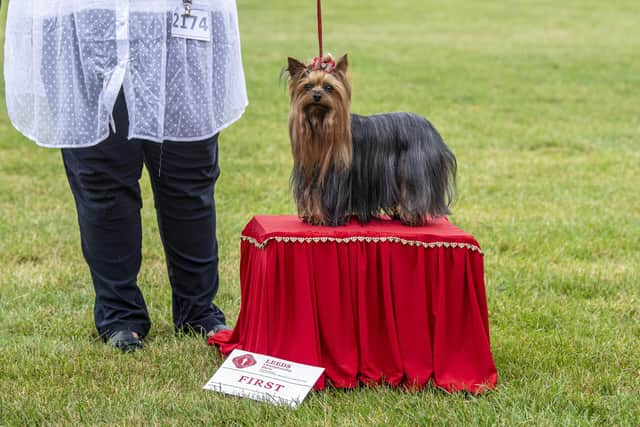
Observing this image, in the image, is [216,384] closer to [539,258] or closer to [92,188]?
[92,188]

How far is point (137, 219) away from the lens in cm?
402

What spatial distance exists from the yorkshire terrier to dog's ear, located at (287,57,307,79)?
1.8 inches

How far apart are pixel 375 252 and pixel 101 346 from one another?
1366 mm

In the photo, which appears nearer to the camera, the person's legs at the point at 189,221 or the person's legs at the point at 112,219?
the person's legs at the point at 112,219

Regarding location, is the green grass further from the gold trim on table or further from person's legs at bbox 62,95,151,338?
the gold trim on table

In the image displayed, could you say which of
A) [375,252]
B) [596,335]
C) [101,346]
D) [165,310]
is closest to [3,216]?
[165,310]

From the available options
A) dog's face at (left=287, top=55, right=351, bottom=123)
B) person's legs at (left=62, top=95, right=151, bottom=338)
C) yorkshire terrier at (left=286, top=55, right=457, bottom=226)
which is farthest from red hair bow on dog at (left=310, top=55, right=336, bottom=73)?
person's legs at (left=62, top=95, right=151, bottom=338)

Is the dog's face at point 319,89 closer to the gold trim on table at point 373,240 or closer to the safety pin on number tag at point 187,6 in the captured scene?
the gold trim on table at point 373,240

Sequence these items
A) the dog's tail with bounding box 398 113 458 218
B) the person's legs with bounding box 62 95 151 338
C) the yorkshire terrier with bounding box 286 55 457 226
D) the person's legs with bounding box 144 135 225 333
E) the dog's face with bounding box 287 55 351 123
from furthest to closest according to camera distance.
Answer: the person's legs with bounding box 144 135 225 333 < the person's legs with bounding box 62 95 151 338 < the dog's tail with bounding box 398 113 458 218 < the yorkshire terrier with bounding box 286 55 457 226 < the dog's face with bounding box 287 55 351 123

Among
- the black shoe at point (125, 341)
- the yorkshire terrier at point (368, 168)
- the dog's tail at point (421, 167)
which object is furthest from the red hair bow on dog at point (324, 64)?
the black shoe at point (125, 341)

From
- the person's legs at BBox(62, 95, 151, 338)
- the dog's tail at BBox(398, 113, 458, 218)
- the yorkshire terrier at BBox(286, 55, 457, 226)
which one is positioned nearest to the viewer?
the yorkshire terrier at BBox(286, 55, 457, 226)

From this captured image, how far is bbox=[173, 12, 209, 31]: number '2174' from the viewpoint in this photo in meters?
3.65

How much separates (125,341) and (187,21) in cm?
141

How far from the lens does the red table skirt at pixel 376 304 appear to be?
3.50 m
